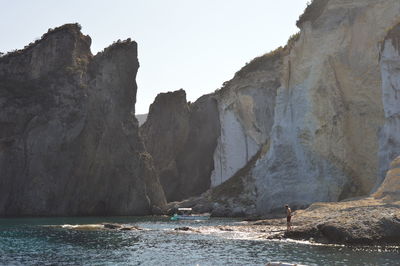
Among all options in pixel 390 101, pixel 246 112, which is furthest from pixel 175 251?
pixel 246 112

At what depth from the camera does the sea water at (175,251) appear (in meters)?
24.6

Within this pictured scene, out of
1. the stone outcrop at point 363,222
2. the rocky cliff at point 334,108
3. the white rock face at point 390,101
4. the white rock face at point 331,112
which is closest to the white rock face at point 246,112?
the rocky cliff at point 334,108

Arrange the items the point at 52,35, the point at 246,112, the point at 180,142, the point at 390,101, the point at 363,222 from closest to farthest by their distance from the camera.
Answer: the point at 363,222
the point at 390,101
the point at 52,35
the point at 246,112
the point at 180,142

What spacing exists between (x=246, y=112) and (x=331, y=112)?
33873 mm

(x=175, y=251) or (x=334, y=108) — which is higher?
(x=334, y=108)

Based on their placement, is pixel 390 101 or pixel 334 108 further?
pixel 334 108

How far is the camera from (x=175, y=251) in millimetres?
28859

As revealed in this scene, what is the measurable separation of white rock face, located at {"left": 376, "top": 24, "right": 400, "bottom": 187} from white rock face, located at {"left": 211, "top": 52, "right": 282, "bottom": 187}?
35007 millimetres

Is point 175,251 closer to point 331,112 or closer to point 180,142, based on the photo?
point 331,112

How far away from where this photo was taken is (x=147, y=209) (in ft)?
268

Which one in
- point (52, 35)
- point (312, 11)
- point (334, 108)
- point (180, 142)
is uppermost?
point (52, 35)

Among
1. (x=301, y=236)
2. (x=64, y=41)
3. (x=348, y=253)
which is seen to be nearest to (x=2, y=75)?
(x=64, y=41)

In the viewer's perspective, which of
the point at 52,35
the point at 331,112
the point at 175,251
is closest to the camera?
the point at 175,251

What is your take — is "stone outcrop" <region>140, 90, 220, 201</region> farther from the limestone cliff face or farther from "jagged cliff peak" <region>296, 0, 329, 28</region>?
"jagged cliff peak" <region>296, 0, 329, 28</region>
